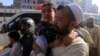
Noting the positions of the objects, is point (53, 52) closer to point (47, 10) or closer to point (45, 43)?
point (45, 43)

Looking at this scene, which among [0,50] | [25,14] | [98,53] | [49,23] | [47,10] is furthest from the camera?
[25,14]

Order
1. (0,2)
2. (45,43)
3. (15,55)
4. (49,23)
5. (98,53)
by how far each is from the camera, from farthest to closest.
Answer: (0,2)
(98,53)
(15,55)
(49,23)
(45,43)

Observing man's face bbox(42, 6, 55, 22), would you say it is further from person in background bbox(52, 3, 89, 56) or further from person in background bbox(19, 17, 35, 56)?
person in background bbox(52, 3, 89, 56)

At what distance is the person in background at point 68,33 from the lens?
2.28 m

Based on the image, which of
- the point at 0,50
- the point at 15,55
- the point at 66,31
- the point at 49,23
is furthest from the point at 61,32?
the point at 0,50

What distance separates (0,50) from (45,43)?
238 cm

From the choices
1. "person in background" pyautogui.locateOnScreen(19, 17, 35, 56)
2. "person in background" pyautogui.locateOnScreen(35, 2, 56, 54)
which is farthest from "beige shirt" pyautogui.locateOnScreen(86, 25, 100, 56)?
"person in background" pyautogui.locateOnScreen(35, 2, 56, 54)

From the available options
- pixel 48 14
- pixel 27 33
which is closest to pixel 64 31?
pixel 48 14

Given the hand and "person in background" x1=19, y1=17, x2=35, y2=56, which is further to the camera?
"person in background" x1=19, y1=17, x2=35, y2=56

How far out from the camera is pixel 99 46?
625cm

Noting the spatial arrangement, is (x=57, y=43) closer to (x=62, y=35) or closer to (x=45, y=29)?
(x=62, y=35)

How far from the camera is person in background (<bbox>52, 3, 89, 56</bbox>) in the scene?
89.8 inches

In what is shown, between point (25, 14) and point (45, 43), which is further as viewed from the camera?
point (25, 14)

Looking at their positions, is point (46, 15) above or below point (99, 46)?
above
